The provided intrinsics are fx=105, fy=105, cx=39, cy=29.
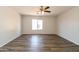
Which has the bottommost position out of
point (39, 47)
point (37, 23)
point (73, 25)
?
point (39, 47)

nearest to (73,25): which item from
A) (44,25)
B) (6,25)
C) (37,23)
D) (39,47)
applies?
(39,47)

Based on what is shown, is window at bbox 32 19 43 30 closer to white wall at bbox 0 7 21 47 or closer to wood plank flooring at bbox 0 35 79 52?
white wall at bbox 0 7 21 47

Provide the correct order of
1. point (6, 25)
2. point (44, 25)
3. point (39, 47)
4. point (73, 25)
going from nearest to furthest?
point (39, 47) < point (6, 25) < point (73, 25) < point (44, 25)

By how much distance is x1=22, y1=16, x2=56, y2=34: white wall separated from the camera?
38.0 feet

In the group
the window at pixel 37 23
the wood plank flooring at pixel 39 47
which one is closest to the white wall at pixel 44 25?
the window at pixel 37 23

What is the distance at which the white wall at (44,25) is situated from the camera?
1158cm

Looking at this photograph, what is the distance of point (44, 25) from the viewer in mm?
11758

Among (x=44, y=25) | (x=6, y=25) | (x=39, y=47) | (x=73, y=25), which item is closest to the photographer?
(x=39, y=47)

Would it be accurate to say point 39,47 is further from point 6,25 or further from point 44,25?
point 44,25

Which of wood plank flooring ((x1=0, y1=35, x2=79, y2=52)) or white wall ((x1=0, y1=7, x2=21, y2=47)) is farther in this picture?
white wall ((x1=0, y1=7, x2=21, y2=47))

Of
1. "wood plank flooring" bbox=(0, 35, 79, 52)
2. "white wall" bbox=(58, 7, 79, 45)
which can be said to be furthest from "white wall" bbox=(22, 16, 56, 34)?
"wood plank flooring" bbox=(0, 35, 79, 52)
